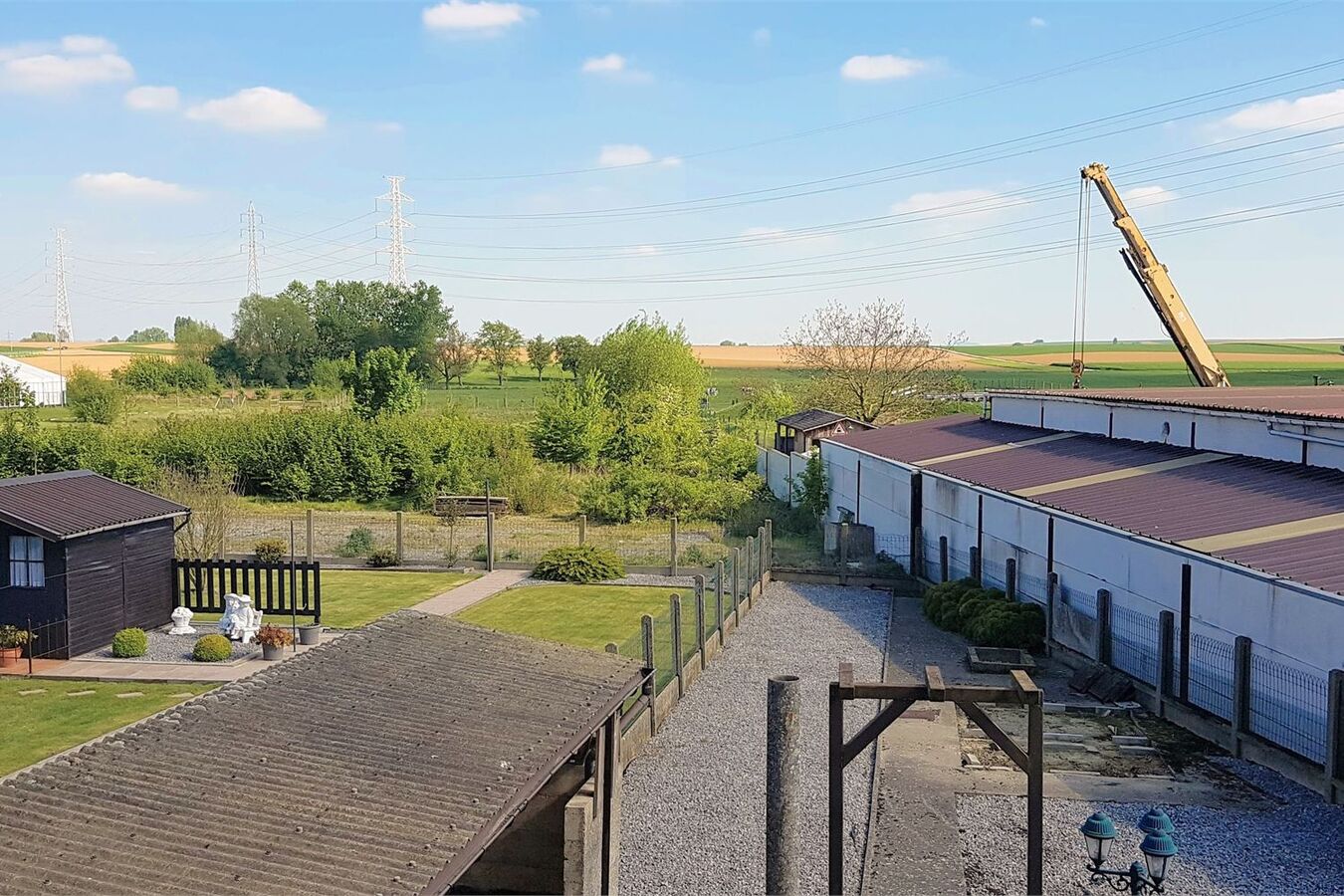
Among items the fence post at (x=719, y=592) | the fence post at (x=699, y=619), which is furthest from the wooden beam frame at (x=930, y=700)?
the fence post at (x=719, y=592)

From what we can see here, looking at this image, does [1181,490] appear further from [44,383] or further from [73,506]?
[44,383]

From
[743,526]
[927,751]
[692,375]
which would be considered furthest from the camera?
[692,375]

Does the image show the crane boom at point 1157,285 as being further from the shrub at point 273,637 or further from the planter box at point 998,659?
the shrub at point 273,637

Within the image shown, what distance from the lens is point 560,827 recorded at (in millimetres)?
8250

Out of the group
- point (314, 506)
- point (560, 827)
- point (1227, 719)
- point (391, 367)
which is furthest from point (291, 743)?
point (391, 367)

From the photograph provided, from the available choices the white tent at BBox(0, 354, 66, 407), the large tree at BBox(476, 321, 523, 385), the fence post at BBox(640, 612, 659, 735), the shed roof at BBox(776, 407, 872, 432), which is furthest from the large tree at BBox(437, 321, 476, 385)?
the fence post at BBox(640, 612, 659, 735)

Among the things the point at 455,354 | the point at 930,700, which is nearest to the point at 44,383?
the point at 455,354

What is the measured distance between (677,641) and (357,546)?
52.6ft

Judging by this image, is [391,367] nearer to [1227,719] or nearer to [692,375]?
[692,375]

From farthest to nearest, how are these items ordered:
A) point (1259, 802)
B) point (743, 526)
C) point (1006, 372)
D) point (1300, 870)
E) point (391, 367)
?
point (1006, 372) → point (391, 367) → point (743, 526) → point (1259, 802) → point (1300, 870)

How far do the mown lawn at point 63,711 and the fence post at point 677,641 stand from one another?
676 cm

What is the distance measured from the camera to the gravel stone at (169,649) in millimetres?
18516

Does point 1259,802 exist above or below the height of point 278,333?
below

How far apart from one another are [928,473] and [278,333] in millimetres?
69031
